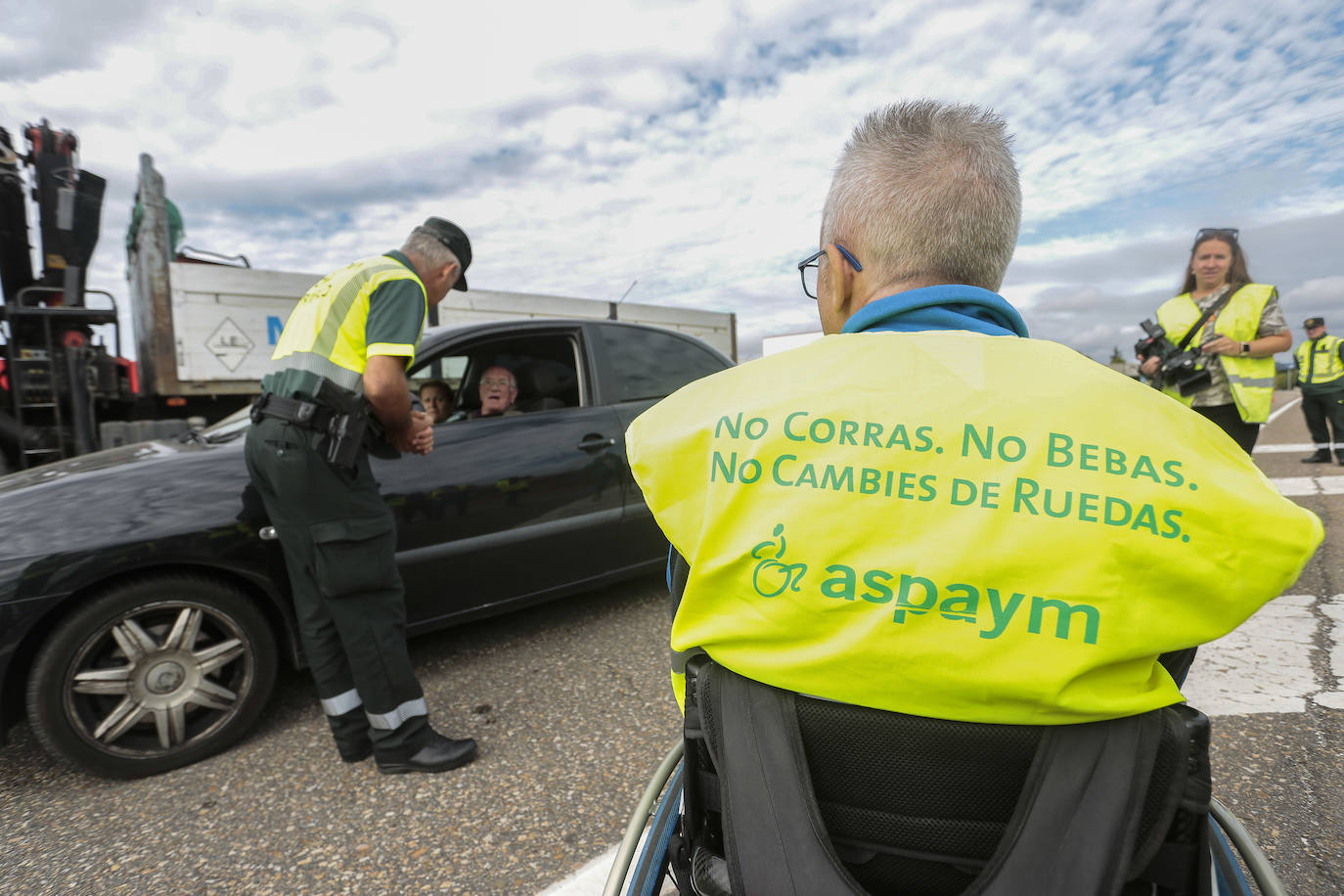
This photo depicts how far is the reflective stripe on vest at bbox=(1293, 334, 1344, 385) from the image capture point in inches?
369

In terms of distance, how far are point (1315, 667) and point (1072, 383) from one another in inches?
125

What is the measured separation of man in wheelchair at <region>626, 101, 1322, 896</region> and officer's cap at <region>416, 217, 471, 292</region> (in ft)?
7.27

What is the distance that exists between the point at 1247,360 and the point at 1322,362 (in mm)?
8259

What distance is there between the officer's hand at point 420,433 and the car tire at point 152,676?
832 mm

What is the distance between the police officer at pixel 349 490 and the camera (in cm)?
238

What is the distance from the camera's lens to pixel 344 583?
240 centimetres

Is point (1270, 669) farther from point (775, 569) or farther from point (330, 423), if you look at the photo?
point (330, 423)

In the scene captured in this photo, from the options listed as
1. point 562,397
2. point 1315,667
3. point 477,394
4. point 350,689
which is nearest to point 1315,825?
point 1315,667

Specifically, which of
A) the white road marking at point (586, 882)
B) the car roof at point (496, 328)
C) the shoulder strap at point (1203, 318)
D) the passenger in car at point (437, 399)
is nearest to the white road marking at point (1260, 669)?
the shoulder strap at point (1203, 318)

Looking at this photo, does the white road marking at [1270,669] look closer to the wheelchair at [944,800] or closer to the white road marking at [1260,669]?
the white road marking at [1260,669]

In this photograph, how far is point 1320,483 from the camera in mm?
6820

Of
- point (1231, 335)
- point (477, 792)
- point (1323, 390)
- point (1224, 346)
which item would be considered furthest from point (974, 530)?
point (1323, 390)

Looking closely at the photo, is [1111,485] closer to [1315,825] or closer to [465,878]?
[465,878]

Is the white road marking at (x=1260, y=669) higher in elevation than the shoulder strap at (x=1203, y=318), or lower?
lower
